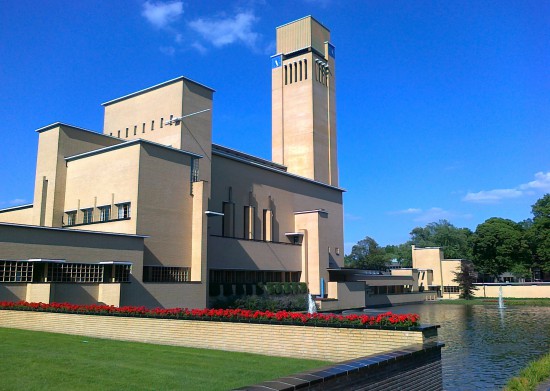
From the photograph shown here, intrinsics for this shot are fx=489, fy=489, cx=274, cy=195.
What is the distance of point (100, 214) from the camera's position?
3428 cm

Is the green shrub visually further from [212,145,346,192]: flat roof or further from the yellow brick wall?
the yellow brick wall

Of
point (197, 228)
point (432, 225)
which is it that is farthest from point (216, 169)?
point (432, 225)

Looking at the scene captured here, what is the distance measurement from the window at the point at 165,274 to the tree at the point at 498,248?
2327 inches

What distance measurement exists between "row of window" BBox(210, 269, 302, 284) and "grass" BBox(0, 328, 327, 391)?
25.9 meters

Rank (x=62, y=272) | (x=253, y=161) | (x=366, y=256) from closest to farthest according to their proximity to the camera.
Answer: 1. (x=62, y=272)
2. (x=253, y=161)
3. (x=366, y=256)

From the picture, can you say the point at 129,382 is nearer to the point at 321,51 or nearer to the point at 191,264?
the point at 191,264

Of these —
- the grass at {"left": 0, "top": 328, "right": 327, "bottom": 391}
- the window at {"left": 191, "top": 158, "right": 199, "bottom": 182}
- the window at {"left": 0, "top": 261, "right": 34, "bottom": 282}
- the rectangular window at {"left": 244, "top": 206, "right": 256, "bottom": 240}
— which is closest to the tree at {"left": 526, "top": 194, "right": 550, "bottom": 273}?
the rectangular window at {"left": 244, "top": 206, "right": 256, "bottom": 240}

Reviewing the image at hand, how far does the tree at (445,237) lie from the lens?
106 meters

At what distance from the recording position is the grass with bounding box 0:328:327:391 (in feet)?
27.1

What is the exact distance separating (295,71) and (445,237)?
67.2 metres

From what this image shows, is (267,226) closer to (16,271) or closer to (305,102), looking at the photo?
(305,102)

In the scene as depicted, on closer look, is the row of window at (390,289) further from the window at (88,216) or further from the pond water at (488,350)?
the window at (88,216)

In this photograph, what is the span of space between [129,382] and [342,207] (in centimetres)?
5515

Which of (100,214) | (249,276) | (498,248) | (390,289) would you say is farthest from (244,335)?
(498,248)
